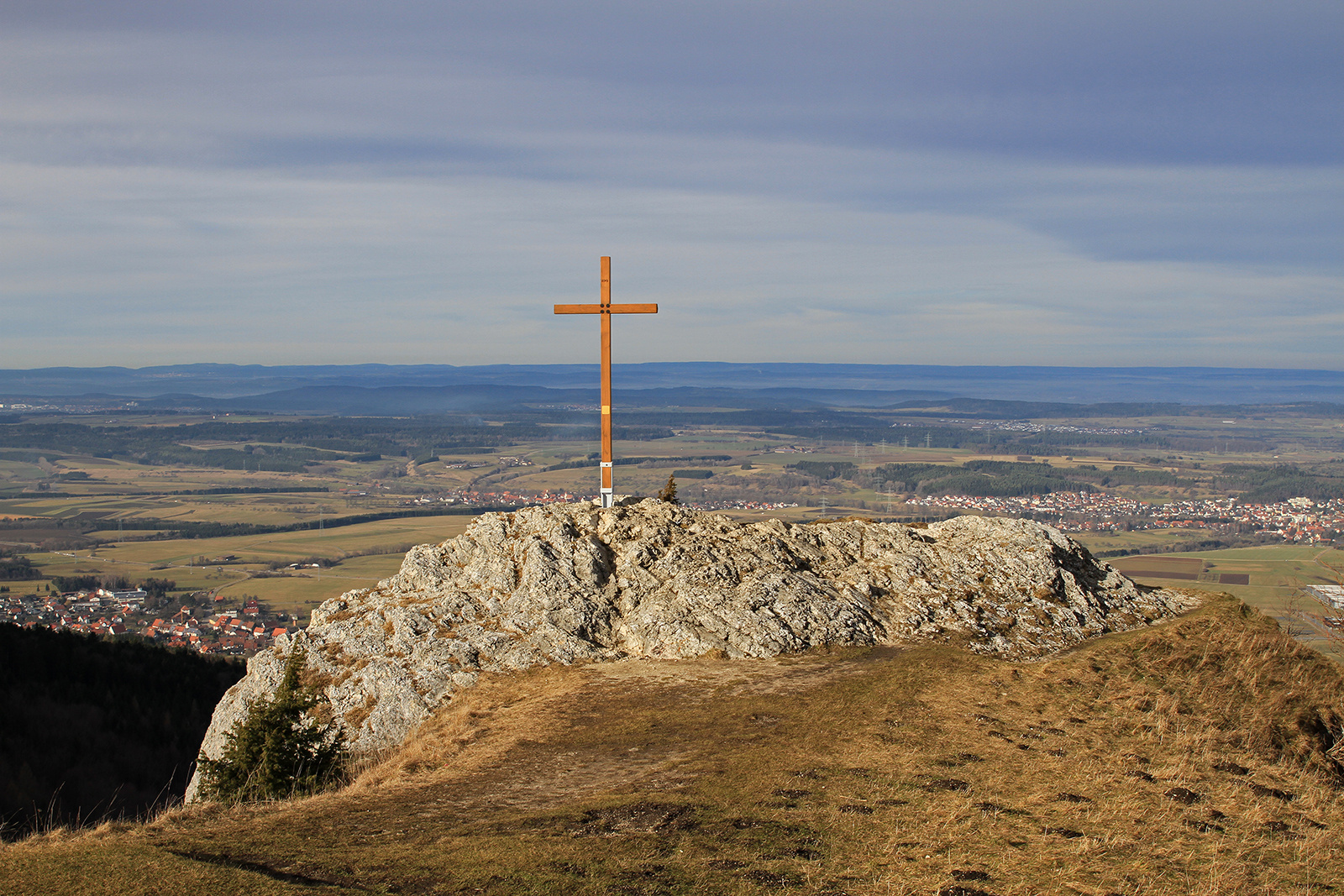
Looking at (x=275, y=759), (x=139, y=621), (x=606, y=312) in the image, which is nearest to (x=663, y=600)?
(x=606, y=312)

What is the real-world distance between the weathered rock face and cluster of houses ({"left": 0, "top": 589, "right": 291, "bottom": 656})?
40.2 m

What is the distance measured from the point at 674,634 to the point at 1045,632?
26.2 ft

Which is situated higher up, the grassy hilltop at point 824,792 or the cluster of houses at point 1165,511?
the grassy hilltop at point 824,792

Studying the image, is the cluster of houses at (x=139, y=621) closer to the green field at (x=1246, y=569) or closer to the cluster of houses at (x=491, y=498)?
the cluster of houses at (x=491, y=498)

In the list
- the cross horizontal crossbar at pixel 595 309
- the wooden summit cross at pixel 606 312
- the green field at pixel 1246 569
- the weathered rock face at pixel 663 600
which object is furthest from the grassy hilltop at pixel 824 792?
the green field at pixel 1246 569

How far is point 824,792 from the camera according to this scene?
35.9ft

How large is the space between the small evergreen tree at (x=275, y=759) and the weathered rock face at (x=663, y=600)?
1.62 meters

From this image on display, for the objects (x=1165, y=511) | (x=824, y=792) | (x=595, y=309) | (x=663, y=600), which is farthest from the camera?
(x=1165, y=511)

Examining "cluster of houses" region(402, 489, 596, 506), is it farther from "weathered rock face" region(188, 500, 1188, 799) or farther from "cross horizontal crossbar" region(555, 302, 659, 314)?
"weathered rock face" region(188, 500, 1188, 799)

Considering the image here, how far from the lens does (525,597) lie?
18.7 m

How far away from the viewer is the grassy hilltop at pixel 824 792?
8602 millimetres

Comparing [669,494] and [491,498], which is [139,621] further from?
[669,494]

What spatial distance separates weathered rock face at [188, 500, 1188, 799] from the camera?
17.3m

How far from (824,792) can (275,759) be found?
8.35 m
